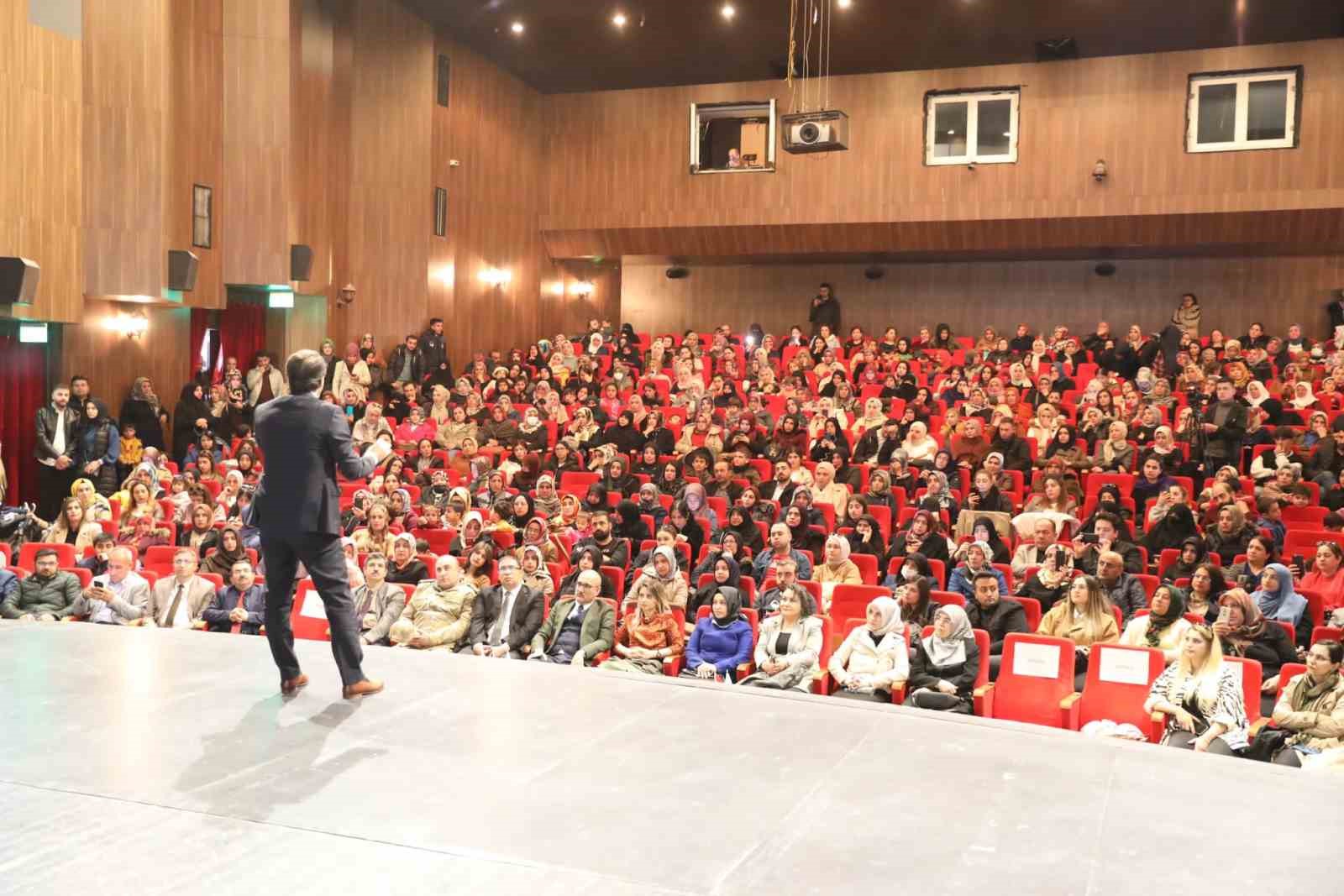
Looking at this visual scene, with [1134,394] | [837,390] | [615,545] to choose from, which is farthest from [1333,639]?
[837,390]

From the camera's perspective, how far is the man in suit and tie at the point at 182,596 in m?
5.41

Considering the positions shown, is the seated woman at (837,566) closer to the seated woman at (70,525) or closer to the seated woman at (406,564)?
the seated woman at (406,564)

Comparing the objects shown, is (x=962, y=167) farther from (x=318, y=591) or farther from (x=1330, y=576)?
(x=318, y=591)

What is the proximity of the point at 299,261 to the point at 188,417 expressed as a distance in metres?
1.67

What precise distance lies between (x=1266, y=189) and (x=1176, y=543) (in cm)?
660

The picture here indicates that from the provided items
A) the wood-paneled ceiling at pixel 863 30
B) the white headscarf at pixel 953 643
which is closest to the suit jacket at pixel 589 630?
the white headscarf at pixel 953 643

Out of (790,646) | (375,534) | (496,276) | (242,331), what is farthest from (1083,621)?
(496,276)

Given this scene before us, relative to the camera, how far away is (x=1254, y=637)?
15.2 ft

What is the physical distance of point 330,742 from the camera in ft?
9.39

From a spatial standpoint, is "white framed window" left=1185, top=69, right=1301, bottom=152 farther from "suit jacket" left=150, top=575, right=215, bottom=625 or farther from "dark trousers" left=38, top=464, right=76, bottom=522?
"dark trousers" left=38, top=464, right=76, bottom=522

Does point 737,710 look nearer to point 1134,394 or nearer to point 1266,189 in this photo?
point 1134,394

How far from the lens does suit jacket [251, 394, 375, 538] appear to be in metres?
3.11

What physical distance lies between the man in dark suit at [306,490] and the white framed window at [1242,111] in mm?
10485

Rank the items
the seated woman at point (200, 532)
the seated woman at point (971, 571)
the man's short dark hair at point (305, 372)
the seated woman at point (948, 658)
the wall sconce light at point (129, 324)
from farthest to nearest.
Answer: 1. the wall sconce light at point (129, 324)
2. the seated woman at point (200, 532)
3. the seated woman at point (971, 571)
4. the seated woman at point (948, 658)
5. the man's short dark hair at point (305, 372)
